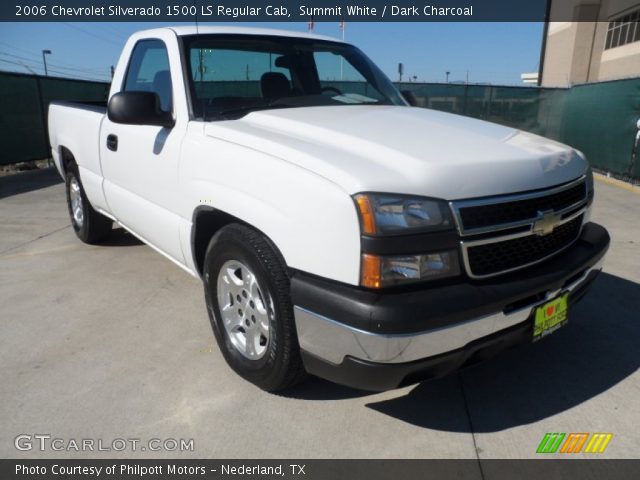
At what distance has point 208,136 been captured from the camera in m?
2.70

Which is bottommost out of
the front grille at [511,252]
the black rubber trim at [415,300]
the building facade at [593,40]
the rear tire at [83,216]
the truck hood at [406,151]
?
the rear tire at [83,216]

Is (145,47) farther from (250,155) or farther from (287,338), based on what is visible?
(287,338)

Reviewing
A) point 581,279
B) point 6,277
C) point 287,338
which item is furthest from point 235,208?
point 6,277

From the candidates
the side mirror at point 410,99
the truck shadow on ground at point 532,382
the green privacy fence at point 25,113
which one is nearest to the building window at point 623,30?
the green privacy fence at point 25,113

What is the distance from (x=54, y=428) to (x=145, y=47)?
2608 mm

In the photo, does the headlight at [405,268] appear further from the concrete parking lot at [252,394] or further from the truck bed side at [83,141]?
the truck bed side at [83,141]

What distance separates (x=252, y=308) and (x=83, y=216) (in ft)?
10.6

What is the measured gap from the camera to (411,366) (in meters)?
2.01

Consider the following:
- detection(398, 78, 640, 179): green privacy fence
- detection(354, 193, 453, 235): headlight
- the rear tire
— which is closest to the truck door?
the rear tire

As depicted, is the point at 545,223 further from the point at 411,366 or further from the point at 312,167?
the point at 312,167

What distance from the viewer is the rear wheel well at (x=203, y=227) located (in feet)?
8.96

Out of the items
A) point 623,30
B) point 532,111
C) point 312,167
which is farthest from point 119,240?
point 623,30

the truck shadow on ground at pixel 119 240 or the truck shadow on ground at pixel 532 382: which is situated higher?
the truck shadow on ground at pixel 532 382

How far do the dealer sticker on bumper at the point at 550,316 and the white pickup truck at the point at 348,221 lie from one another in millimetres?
10
